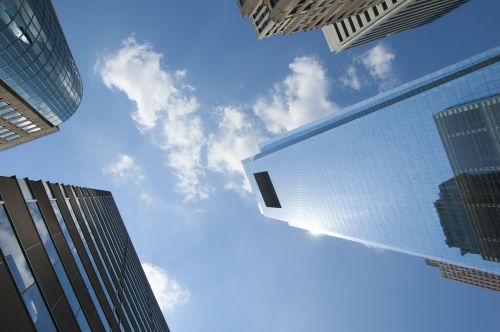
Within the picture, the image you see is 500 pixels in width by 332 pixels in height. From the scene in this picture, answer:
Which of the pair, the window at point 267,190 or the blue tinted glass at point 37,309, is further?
the window at point 267,190

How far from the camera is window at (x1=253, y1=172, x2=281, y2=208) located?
16525 centimetres

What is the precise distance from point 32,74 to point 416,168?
262 feet

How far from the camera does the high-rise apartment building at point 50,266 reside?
41.6ft

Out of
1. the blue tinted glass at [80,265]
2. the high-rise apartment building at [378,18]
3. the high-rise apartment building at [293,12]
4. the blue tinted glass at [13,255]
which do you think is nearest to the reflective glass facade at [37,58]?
the blue tinted glass at [80,265]

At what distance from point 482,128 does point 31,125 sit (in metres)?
80.8

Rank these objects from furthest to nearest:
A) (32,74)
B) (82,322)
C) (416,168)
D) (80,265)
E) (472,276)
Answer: (472,276) → (416,168) → (32,74) → (80,265) → (82,322)

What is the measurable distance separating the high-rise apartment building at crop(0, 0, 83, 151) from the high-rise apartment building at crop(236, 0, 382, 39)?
38.5 m

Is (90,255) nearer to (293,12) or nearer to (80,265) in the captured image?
(80,265)

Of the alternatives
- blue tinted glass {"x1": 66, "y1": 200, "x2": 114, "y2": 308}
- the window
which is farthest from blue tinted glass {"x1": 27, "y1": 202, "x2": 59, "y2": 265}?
the window

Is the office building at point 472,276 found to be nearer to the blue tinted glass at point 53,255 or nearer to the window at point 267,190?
the window at point 267,190

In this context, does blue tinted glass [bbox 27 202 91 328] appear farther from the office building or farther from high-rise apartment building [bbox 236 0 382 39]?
the office building

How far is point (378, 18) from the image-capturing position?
4070 inches

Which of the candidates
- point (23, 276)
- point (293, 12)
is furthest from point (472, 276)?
point (23, 276)

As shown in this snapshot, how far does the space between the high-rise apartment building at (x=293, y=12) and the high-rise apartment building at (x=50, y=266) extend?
52.5m
